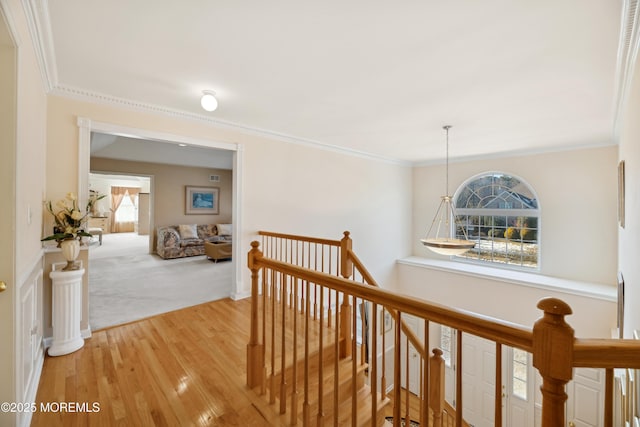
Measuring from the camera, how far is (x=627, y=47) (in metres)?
1.83

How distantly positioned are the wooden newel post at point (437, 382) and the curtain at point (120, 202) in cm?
1428

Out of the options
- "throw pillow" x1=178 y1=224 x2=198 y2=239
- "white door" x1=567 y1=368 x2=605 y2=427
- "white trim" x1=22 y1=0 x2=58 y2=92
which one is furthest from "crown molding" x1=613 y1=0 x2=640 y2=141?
"throw pillow" x1=178 y1=224 x2=198 y2=239

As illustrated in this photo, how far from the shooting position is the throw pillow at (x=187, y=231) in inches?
280

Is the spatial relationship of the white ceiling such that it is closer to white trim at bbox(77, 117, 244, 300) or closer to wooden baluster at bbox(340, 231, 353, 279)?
white trim at bbox(77, 117, 244, 300)

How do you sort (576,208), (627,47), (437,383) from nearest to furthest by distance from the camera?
(627,47)
(437,383)
(576,208)

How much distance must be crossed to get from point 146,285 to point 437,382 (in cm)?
443

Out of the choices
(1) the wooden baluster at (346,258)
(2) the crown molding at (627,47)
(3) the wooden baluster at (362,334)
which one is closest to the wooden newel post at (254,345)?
(3) the wooden baluster at (362,334)

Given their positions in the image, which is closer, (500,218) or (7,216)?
(7,216)

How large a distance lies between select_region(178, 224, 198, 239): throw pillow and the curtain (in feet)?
23.8

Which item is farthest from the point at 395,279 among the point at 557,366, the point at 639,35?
the point at 557,366

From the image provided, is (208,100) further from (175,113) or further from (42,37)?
(42,37)

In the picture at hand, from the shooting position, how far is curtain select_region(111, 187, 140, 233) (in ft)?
40.0

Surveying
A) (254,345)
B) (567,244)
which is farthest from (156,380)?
(567,244)

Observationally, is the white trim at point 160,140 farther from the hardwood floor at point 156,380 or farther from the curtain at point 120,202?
the curtain at point 120,202
